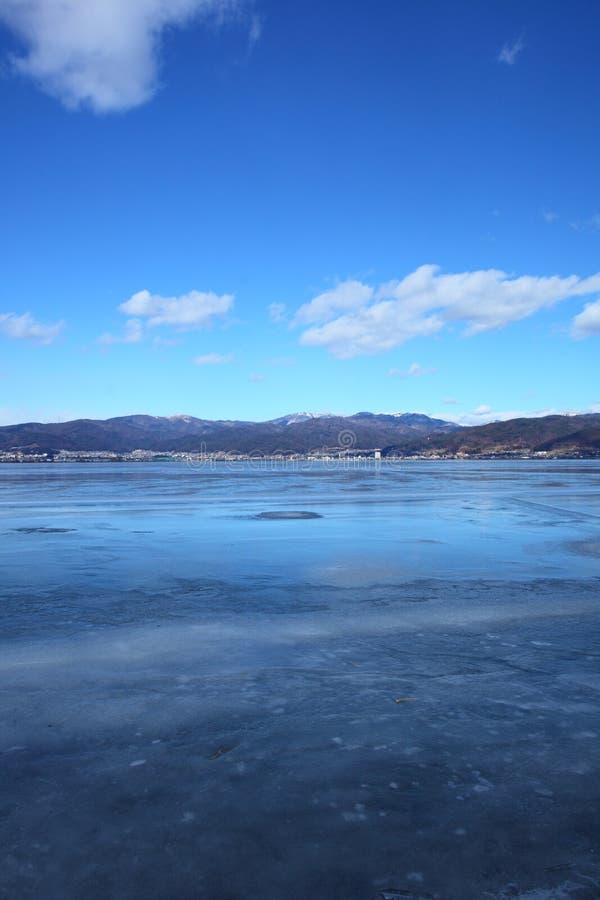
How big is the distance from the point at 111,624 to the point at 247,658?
7.27 ft

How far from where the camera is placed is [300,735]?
14.7ft

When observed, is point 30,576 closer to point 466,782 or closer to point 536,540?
point 466,782

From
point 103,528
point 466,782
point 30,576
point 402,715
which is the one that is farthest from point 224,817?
point 103,528

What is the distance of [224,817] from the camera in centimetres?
346

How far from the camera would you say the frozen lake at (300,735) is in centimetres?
307

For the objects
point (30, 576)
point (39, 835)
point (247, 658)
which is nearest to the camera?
point (39, 835)

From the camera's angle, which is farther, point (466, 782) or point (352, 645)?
point (352, 645)

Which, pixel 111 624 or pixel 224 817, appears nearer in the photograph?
pixel 224 817

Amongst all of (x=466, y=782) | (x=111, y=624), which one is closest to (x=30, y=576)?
(x=111, y=624)

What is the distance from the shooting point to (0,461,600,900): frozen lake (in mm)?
3066

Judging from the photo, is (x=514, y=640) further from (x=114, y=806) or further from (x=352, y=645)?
(x=114, y=806)

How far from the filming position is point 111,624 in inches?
297

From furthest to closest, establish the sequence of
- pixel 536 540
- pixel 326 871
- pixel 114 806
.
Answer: pixel 536 540 → pixel 114 806 → pixel 326 871

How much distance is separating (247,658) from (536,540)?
1043 centimetres
